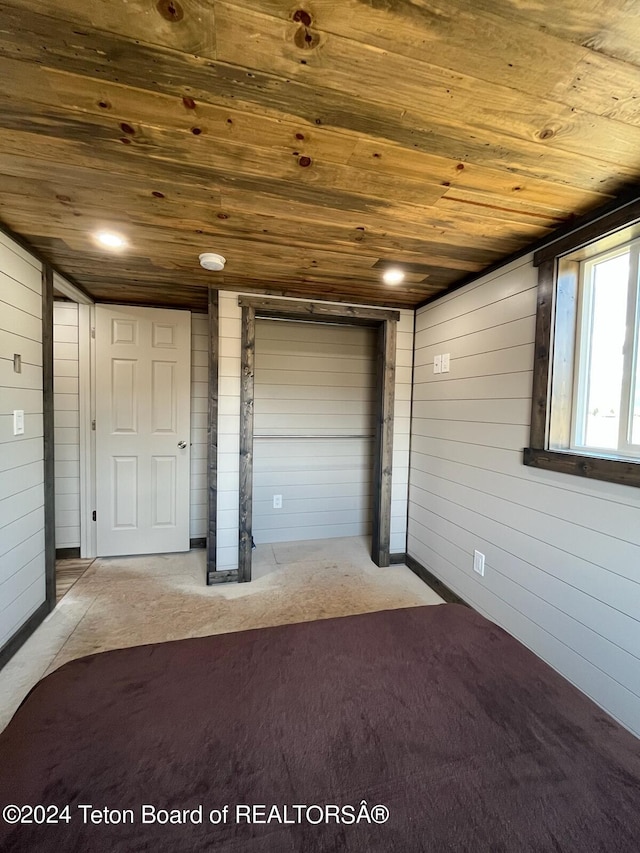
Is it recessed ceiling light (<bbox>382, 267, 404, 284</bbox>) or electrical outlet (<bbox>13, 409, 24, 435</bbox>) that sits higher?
recessed ceiling light (<bbox>382, 267, 404, 284</bbox>)

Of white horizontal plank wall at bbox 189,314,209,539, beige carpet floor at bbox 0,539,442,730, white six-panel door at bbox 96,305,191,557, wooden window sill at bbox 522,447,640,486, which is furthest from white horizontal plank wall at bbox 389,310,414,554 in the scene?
white six-panel door at bbox 96,305,191,557

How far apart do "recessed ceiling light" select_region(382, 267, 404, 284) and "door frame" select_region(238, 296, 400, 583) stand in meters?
0.50

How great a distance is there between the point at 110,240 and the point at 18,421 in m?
1.13

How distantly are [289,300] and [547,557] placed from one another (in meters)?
2.41

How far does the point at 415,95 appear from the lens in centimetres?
102

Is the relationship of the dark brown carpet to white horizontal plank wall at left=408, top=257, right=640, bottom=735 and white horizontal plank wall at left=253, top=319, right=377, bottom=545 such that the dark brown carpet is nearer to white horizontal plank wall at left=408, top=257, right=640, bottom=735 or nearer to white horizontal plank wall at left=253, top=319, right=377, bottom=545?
white horizontal plank wall at left=408, top=257, right=640, bottom=735

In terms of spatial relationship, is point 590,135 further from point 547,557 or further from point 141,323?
point 141,323

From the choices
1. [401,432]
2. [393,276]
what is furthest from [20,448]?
[401,432]

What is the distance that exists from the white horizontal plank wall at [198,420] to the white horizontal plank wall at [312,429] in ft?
1.61

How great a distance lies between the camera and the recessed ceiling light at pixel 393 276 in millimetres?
2305

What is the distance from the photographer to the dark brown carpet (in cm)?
65

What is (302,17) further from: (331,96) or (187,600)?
(187,600)

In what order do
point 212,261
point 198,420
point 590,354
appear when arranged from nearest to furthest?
point 590,354
point 212,261
point 198,420

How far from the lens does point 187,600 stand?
2529 mm
